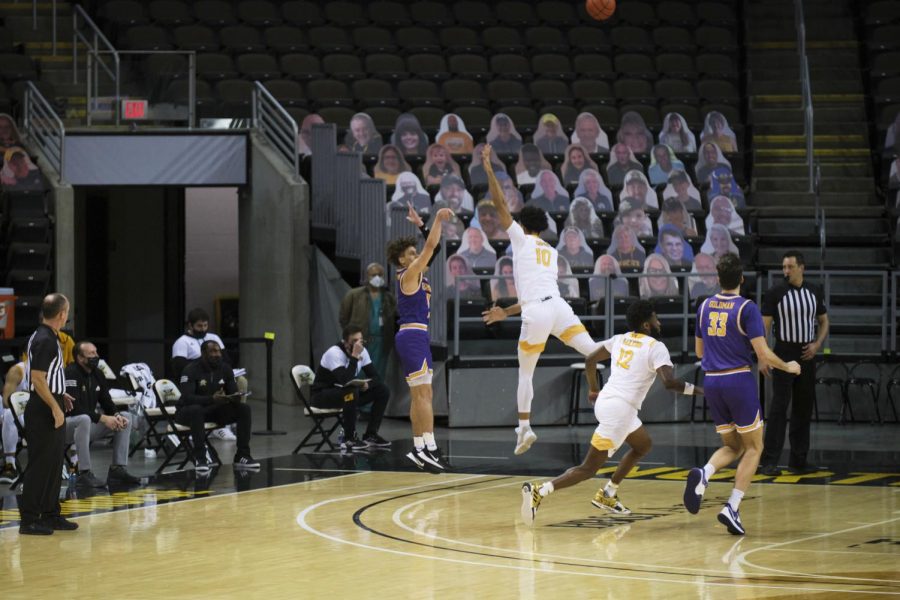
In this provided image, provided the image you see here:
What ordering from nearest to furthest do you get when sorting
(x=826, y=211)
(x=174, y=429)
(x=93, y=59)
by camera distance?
1. (x=174, y=429)
2. (x=93, y=59)
3. (x=826, y=211)

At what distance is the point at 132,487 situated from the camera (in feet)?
41.7

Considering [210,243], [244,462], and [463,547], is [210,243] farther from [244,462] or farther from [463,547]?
[463,547]

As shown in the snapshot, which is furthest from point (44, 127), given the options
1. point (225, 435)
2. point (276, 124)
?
point (225, 435)

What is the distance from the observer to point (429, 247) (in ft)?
39.7

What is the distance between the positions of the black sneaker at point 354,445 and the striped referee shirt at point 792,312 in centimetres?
423

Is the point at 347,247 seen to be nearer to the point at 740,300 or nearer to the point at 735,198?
A: the point at 735,198

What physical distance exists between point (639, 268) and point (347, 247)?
358cm

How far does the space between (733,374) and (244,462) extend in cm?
535

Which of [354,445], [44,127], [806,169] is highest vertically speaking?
[44,127]

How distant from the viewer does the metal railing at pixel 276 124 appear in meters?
19.5

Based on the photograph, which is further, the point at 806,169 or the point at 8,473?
the point at 806,169

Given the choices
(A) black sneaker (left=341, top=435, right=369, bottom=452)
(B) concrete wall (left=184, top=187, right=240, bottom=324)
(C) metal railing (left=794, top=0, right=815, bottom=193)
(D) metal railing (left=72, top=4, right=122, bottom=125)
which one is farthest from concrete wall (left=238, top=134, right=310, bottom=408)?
(C) metal railing (left=794, top=0, right=815, bottom=193)

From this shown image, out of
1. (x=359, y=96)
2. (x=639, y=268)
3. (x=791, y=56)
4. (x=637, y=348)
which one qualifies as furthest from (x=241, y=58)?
(x=637, y=348)

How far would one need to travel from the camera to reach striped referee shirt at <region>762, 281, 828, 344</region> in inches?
528
